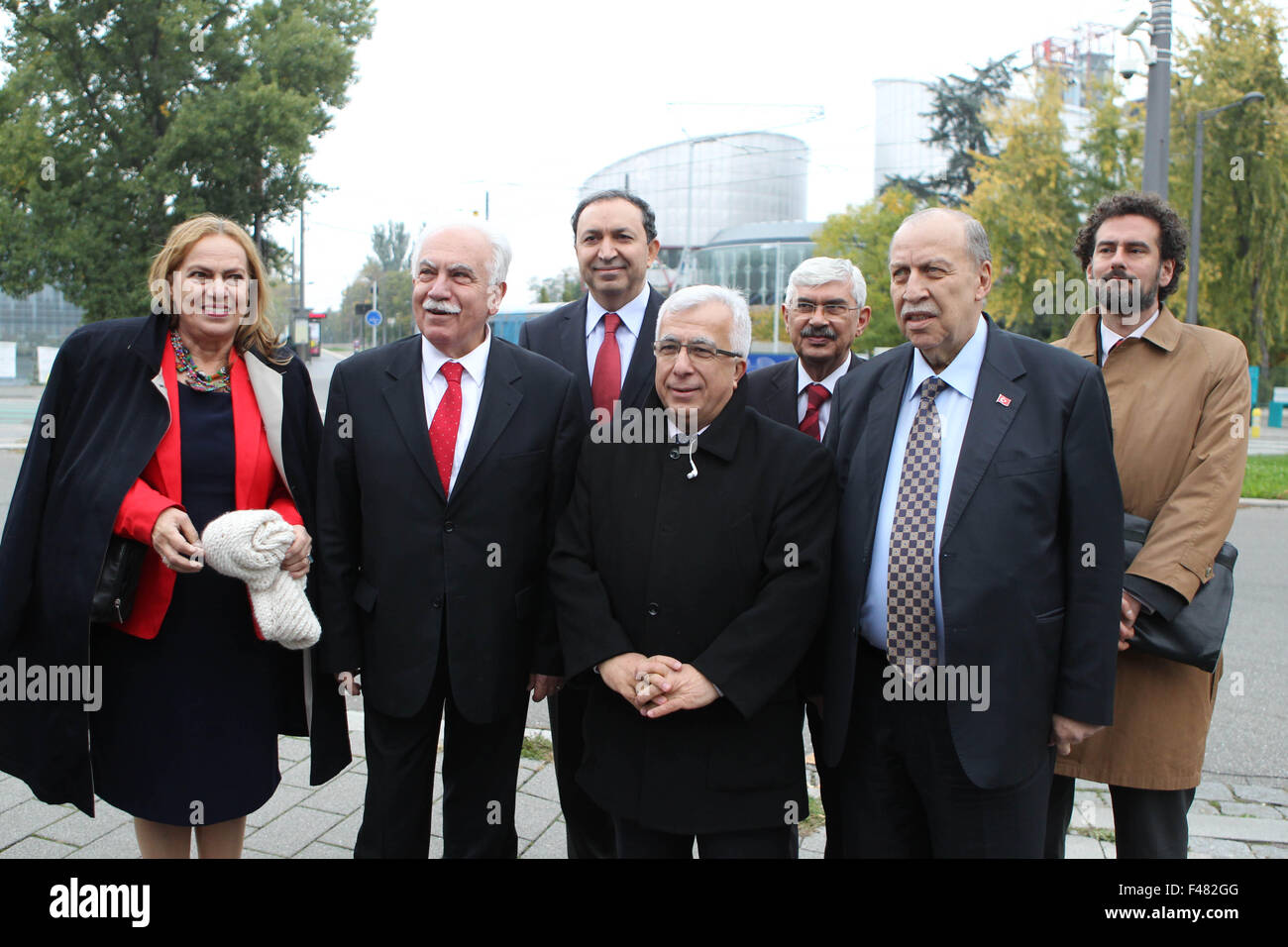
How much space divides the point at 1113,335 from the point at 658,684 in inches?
75.4

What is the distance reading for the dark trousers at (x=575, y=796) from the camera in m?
3.60

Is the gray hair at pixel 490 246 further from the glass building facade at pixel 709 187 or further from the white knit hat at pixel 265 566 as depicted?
the glass building facade at pixel 709 187

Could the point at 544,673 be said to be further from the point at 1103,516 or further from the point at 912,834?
the point at 1103,516

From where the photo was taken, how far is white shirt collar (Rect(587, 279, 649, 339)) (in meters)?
3.94

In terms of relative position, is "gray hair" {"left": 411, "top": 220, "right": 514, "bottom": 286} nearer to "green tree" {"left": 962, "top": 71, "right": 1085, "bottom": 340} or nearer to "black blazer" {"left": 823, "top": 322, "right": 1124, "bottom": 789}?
"black blazer" {"left": 823, "top": 322, "right": 1124, "bottom": 789}

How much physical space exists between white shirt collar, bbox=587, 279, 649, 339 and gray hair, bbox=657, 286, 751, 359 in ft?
3.49

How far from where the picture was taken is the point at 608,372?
386cm

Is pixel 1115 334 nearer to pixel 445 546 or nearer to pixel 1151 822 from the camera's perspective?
pixel 1151 822

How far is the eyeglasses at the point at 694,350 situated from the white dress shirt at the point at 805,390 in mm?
1114

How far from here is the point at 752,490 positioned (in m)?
2.77

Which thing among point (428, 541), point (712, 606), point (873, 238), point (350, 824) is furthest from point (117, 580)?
point (873, 238)
